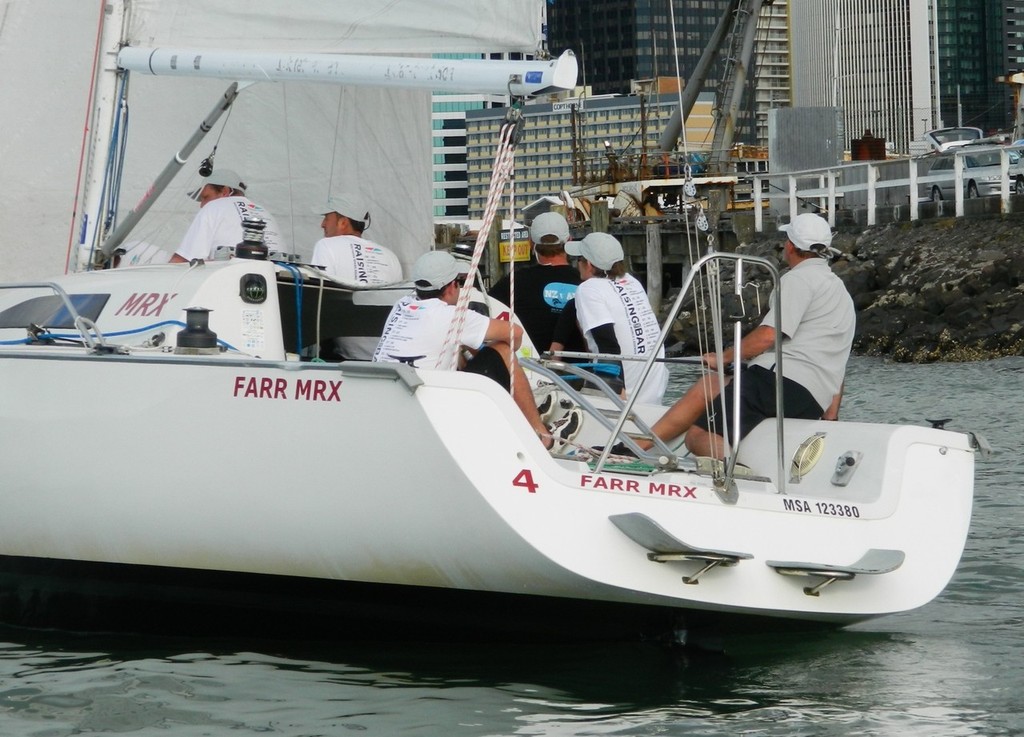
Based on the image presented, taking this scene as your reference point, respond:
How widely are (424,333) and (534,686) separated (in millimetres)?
1570

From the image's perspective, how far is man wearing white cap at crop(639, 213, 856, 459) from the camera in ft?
23.0

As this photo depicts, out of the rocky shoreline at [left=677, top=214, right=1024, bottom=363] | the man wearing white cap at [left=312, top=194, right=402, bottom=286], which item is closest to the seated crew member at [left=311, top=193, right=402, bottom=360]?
the man wearing white cap at [left=312, top=194, right=402, bottom=286]

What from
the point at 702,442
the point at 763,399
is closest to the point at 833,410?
the point at 763,399

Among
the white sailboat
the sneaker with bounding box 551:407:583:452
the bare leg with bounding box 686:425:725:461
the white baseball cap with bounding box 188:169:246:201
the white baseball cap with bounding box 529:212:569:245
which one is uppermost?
the white baseball cap with bounding box 188:169:246:201

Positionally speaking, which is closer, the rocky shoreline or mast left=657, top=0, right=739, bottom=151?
the rocky shoreline

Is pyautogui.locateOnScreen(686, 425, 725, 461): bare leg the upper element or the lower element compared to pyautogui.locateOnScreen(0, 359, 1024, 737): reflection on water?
upper

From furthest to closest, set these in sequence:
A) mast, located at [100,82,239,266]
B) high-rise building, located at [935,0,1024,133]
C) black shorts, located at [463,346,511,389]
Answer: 1. high-rise building, located at [935,0,1024,133]
2. mast, located at [100,82,239,266]
3. black shorts, located at [463,346,511,389]

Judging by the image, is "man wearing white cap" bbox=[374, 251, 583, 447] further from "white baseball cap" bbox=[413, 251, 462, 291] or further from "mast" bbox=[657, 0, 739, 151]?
"mast" bbox=[657, 0, 739, 151]

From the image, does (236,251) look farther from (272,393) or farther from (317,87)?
(317,87)

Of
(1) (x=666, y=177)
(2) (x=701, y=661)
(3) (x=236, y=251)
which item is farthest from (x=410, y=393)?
(1) (x=666, y=177)

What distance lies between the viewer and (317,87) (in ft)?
31.2

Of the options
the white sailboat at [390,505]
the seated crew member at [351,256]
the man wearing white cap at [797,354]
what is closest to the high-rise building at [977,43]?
the seated crew member at [351,256]

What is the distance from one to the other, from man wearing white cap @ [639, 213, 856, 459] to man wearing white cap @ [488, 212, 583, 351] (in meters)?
1.44

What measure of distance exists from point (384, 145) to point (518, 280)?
147cm
